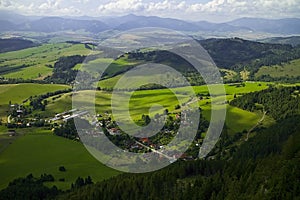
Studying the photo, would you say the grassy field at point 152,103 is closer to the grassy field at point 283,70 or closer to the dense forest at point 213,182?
the dense forest at point 213,182

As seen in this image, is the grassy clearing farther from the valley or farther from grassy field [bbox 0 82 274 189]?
grassy field [bbox 0 82 274 189]

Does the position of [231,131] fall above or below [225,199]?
below

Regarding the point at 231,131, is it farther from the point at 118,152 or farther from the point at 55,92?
the point at 55,92

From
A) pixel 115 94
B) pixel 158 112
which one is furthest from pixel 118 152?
pixel 115 94

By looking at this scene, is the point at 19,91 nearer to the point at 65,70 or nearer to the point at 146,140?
the point at 65,70

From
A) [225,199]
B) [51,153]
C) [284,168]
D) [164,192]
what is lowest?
[51,153]

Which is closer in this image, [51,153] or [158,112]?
[51,153]

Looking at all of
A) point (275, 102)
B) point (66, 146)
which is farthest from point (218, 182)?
point (275, 102)
